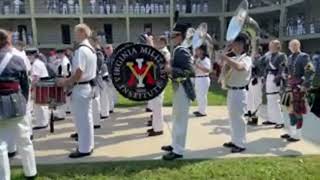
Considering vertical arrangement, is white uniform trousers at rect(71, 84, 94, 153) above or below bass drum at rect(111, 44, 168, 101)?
below

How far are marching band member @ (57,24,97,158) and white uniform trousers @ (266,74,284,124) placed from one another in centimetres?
414

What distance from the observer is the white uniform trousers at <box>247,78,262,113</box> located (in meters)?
11.6

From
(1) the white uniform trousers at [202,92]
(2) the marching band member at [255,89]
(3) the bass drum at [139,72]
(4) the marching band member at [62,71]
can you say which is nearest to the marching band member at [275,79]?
(2) the marching band member at [255,89]

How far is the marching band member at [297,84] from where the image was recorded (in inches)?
330

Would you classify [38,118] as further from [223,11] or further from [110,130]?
[223,11]

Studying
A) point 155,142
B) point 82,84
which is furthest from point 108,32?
point 82,84

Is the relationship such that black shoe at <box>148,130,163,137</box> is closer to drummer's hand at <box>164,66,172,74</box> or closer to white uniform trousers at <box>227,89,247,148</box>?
white uniform trousers at <box>227,89,247,148</box>

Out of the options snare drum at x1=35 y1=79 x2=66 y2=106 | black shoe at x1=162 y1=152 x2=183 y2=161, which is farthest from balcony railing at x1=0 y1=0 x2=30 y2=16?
black shoe at x1=162 y1=152 x2=183 y2=161

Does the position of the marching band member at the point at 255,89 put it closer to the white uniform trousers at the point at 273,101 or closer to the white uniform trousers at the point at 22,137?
the white uniform trousers at the point at 273,101

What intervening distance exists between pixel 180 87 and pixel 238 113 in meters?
1.14

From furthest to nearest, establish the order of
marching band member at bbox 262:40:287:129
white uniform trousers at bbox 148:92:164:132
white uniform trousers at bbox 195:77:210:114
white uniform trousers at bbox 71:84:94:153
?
white uniform trousers at bbox 195:77:210:114, marching band member at bbox 262:40:287:129, white uniform trousers at bbox 148:92:164:132, white uniform trousers at bbox 71:84:94:153

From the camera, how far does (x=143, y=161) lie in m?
7.50

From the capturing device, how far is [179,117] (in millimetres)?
7551

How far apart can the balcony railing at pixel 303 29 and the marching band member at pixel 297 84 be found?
23709 mm
